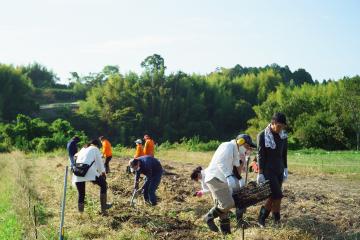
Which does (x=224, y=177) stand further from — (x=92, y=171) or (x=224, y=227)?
(x=92, y=171)

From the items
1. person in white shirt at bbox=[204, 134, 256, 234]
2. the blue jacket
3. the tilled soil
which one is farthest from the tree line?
person in white shirt at bbox=[204, 134, 256, 234]

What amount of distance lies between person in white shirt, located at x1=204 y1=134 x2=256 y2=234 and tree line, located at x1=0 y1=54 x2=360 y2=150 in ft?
99.3

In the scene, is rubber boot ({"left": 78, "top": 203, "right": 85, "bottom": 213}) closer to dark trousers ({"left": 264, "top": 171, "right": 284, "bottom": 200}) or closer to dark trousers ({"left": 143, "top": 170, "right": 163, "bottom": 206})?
dark trousers ({"left": 143, "top": 170, "right": 163, "bottom": 206})

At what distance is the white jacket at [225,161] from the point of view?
253 inches

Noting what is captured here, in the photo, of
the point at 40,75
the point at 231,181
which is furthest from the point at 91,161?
the point at 40,75

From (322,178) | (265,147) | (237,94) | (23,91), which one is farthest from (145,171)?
(237,94)

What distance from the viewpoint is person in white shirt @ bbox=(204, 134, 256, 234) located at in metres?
6.43

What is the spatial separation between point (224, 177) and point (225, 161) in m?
0.23

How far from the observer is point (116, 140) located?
152 feet

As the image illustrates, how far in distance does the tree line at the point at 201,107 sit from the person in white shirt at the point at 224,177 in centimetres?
3026

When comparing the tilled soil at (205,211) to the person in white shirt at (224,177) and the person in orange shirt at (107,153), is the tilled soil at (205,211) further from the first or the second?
the person in orange shirt at (107,153)

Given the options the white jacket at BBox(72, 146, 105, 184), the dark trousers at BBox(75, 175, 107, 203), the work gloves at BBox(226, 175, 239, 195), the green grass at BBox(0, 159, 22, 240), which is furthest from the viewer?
the dark trousers at BBox(75, 175, 107, 203)

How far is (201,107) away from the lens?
165 ft

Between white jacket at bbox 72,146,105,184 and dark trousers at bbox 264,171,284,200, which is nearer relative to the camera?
dark trousers at bbox 264,171,284,200
